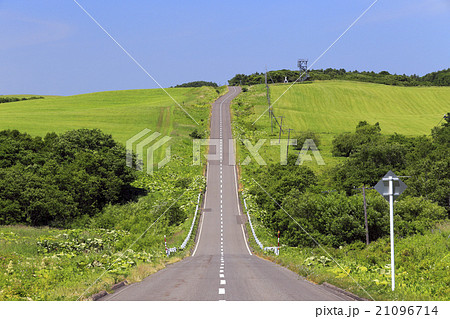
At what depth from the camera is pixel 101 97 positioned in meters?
179

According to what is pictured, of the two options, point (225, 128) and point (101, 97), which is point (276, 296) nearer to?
point (225, 128)

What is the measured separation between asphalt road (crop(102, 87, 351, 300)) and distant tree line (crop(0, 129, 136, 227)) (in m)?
14.8

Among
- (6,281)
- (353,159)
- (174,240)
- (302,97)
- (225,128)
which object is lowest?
(174,240)

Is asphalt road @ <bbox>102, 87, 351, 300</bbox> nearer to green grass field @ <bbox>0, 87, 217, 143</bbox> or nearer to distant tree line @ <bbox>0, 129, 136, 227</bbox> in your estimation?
distant tree line @ <bbox>0, 129, 136, 227</bbox>

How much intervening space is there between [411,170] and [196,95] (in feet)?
374

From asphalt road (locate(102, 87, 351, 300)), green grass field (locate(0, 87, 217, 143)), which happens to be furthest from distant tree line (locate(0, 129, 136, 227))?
green grass field (locate(0, 87, 217, 143))

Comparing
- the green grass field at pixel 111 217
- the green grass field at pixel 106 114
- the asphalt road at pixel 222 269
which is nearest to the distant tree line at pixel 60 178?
the green grass field at pixel 111 217

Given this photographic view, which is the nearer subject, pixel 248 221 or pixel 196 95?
pixel 248 221

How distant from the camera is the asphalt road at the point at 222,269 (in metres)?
13.8

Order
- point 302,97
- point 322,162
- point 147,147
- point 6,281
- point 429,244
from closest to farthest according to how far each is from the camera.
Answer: point 6,281 < point 429,244 < point 322,162 < point 147,147 < point 302,97

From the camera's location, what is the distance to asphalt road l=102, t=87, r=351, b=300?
1377 centimetres

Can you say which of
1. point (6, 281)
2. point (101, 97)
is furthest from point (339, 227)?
point (101, 97)

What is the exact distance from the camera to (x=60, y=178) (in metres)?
64.3

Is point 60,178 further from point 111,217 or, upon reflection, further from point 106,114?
point 106,114
